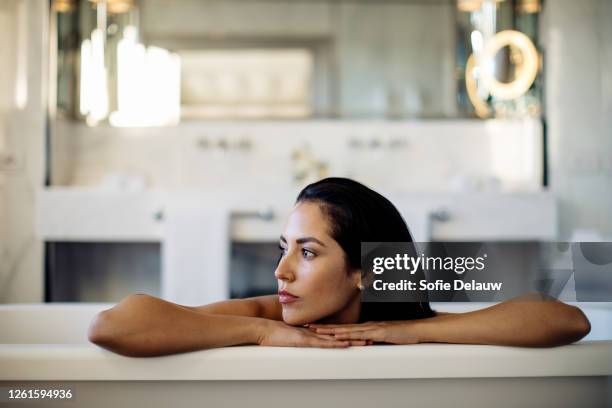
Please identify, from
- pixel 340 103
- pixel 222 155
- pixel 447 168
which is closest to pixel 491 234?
pixel 447 168

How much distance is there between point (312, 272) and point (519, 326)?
1.25 ft

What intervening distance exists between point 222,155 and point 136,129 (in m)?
0.48

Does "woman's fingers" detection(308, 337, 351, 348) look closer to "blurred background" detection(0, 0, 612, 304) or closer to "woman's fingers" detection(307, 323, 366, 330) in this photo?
"woman's fingers" detection(307, 323, 366, 330)

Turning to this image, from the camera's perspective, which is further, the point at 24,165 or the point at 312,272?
the point at 24,165

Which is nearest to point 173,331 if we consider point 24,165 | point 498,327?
point 498,327

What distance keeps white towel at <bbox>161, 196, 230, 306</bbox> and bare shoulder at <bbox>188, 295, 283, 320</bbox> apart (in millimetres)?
1081

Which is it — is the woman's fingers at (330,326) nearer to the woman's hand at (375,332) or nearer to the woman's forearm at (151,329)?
the woman's hand at (375,332)

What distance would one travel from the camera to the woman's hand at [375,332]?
113 centimetres

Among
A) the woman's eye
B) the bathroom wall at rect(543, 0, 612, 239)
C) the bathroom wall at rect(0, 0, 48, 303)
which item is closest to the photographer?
the woman's eye

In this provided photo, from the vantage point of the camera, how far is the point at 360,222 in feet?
3.68

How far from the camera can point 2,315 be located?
177cm

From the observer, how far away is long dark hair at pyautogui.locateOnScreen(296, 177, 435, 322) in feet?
3.66

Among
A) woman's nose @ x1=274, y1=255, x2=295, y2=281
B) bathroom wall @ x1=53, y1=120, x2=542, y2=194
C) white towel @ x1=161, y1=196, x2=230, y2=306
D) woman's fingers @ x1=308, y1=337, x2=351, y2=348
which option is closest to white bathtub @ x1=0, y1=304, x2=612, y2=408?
woman's fingers @ x1=308, y1=337, x2=351, y2=348

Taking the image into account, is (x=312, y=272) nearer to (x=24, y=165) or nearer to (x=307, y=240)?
(x=307, y=240)
